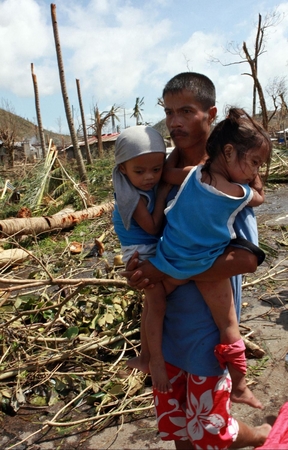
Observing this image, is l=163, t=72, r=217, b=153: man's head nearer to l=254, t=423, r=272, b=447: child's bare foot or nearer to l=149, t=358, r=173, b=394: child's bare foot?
l=149, t=358, r=173, b=394: child's bare foot

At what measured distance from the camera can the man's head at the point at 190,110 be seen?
1.61 m

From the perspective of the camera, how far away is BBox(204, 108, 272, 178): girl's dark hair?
56.3 inches

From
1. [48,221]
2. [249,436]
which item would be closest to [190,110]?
[249,436]

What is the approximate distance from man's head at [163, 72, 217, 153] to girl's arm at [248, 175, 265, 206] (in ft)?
0.82

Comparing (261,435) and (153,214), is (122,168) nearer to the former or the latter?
(153,214)

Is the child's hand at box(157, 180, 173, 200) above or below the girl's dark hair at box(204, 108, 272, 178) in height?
below

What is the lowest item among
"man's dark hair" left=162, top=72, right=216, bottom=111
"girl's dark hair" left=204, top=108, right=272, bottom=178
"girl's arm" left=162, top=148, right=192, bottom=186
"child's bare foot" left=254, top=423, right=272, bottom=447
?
"child's bare foot" left=254, top=423, right=272, bottom=447

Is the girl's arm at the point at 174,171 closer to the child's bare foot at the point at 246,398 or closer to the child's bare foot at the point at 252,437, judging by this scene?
the child's bare foot at the point at 246,398

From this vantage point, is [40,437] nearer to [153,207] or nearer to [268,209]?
[153,207]

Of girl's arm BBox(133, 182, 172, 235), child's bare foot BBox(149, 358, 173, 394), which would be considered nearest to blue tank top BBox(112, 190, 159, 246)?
girl's arm BBox(133, 182, 172, 235)

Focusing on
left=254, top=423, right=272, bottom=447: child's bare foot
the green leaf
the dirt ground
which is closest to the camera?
left=254, top=423, right=272, bottom=447: child's bare foot

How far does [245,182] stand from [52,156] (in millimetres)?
8797

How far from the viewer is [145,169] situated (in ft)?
5.14

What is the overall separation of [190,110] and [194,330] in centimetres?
85
